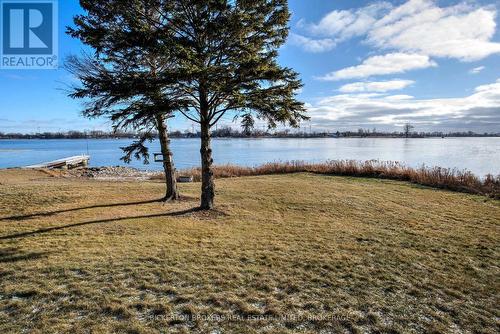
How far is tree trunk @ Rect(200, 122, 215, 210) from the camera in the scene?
363 inches

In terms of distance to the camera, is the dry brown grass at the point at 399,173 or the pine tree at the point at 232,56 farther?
the dry brown grass at the point at 399,173

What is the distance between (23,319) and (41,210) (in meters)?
6.77

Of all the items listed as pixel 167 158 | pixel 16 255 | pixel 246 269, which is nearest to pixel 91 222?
pixel 16 255

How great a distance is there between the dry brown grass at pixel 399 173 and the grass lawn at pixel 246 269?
5484mm

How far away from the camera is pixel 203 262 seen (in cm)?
539

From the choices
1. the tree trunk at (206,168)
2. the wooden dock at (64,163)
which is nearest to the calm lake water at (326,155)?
the wooden dock at (64,163)

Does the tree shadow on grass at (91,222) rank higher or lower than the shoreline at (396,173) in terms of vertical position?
lower

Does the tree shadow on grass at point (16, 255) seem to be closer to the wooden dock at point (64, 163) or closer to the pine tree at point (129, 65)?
the pine tree at point (129, 65)

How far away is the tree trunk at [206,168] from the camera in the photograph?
30.3 ft

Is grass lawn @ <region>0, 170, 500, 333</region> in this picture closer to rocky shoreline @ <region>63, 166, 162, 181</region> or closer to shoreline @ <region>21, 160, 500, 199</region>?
shoreline @ <region>21, 160, 500, 199</region>

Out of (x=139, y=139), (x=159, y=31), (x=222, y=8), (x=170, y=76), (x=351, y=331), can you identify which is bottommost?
(x=351, y=331)

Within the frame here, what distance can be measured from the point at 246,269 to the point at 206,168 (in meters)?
4.70

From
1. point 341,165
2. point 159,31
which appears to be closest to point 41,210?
point 159,31

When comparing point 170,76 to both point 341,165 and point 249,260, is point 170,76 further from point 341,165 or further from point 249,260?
point 341,165
